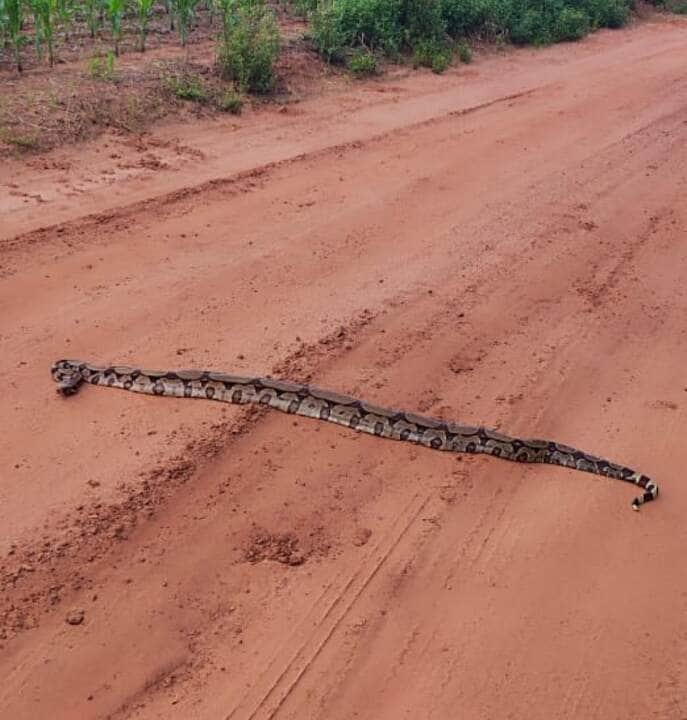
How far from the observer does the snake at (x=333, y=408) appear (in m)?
7.03

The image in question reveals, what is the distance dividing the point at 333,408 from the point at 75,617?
9.23 feet

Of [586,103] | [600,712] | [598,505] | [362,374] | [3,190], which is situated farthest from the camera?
[586,103]

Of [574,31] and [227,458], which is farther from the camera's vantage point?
[574,31]

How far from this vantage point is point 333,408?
7.32 m

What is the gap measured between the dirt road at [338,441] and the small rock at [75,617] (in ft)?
0.05

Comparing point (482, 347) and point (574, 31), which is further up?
point (574, 31)

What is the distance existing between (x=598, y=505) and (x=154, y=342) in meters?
4.09

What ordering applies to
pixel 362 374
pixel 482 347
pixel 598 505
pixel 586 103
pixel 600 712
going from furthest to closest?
pixel 586 103 < pixel 482 347 < pixel 362 374 < pixel 598 505 < pixel 600 712

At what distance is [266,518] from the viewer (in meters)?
6.14

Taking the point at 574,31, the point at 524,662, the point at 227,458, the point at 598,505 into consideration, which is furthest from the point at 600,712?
the point at 574,31

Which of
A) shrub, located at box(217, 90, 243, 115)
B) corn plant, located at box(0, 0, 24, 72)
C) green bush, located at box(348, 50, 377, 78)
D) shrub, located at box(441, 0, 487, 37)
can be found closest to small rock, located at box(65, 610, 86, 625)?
shrub, located at box(217, 90, 243, 115)

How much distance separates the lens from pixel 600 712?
16.0 ft

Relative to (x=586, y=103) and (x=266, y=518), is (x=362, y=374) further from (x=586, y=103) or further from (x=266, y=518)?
(x=586, y=103)

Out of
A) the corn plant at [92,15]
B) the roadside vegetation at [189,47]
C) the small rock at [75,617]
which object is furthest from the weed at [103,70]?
the small rock at [75,617]
